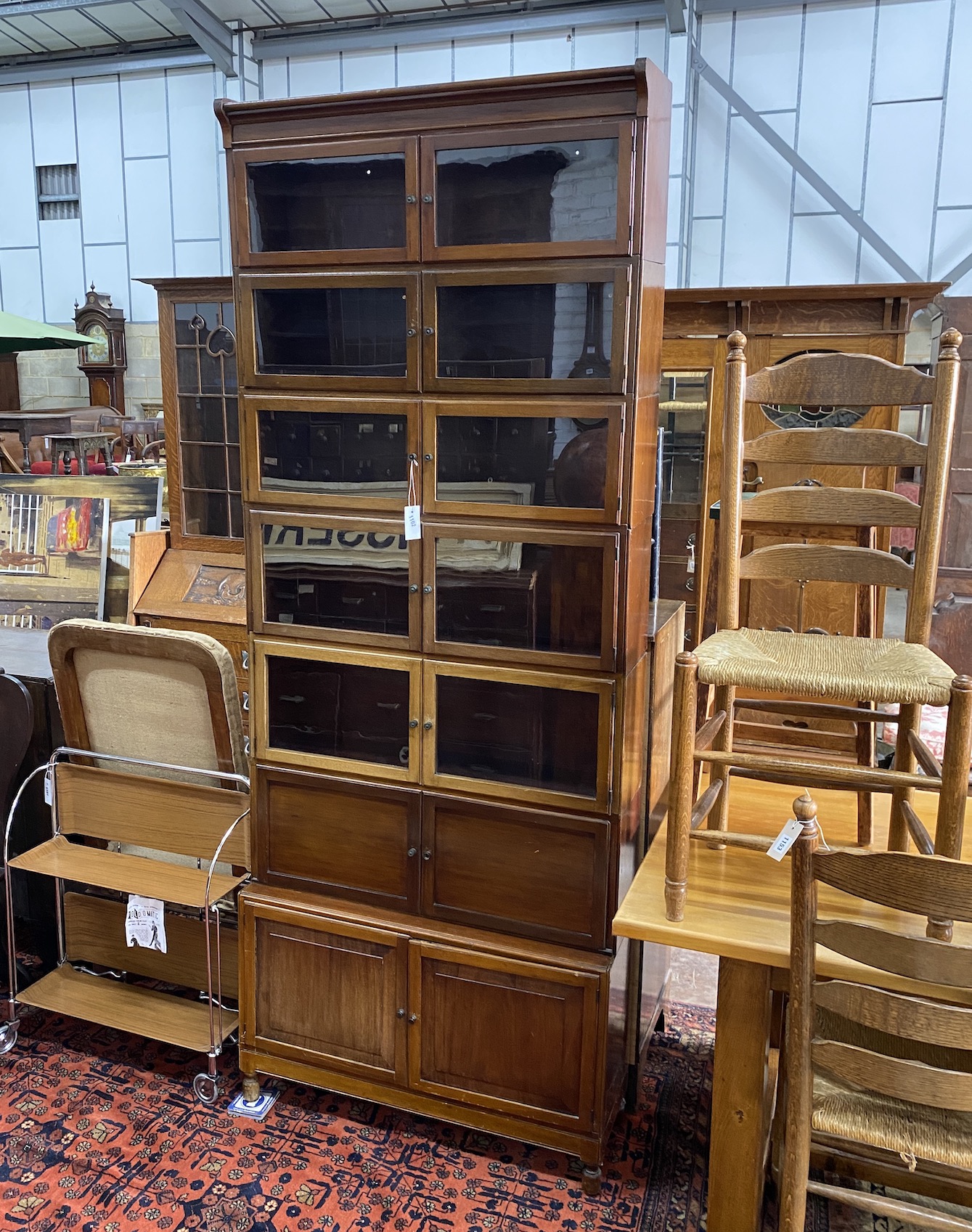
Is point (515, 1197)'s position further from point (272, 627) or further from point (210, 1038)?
point (272, 627)

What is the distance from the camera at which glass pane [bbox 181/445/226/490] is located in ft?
15.4

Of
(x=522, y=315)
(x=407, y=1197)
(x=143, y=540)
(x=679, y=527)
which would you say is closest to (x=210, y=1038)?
(x=407, y=1197)

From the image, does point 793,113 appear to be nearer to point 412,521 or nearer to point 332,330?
point 332,330

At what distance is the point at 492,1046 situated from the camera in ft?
6.79

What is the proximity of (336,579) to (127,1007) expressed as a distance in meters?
1.18

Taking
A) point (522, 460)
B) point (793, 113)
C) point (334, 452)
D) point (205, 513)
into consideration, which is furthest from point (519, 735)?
point (793, 113)

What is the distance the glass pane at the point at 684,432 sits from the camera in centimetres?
424

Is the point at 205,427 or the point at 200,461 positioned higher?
the point at 205,427

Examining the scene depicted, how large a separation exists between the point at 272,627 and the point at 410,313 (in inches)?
28.8

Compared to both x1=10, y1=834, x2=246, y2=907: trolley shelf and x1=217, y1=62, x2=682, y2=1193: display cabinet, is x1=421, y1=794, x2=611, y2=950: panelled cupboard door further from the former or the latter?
x1=10, y1=834, x2=246, y2=907: trolley shelf

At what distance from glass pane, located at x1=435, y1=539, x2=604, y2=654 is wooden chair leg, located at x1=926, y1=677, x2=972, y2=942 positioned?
0.64 m

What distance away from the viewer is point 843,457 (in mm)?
1925

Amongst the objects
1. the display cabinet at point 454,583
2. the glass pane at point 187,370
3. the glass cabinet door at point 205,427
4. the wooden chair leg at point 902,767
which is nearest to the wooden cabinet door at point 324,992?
the display cabinet at point 454,583

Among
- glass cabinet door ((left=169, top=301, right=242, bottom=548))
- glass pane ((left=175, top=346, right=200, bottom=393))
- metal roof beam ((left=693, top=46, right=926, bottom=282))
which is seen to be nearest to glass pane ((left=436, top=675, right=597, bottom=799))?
glass cabinet door ((left=169, top=301, right=242, bottom=548))
